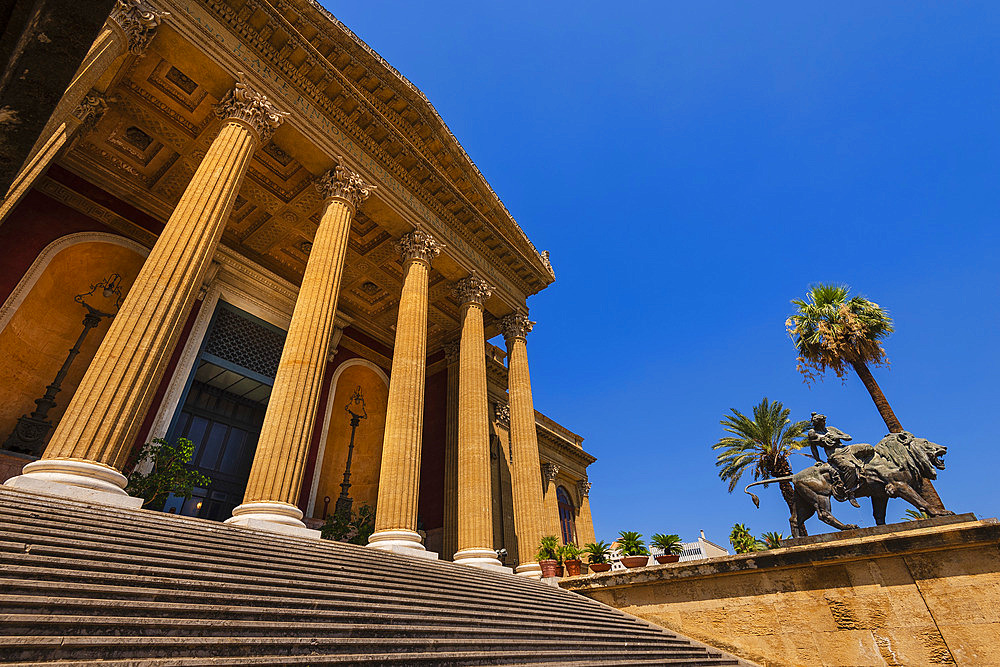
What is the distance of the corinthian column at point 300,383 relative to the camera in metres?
8.51

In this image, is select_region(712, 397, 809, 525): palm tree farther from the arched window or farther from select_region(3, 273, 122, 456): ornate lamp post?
select_region(3, 273, 122, 456): ornate lamp post

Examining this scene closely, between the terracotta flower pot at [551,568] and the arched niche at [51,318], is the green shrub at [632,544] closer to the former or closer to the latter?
the terracotta flower pot at [551,568]

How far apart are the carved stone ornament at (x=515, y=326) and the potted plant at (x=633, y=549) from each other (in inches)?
347

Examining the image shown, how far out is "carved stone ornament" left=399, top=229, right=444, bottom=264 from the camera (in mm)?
14734

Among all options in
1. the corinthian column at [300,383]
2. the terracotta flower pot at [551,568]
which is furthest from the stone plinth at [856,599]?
the corinthian column at [300,383]

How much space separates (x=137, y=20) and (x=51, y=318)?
8054 mm

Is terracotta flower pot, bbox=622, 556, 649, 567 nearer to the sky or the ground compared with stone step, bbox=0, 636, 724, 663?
nearer to the sky

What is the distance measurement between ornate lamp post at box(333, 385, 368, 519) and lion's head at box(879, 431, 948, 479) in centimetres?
1391

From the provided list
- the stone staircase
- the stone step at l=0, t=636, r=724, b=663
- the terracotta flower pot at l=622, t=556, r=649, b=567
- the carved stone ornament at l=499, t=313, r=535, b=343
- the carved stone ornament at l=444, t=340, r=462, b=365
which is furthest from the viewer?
the carved stone ornament at l=444, t=340, r=462, b=365

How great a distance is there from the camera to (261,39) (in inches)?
459

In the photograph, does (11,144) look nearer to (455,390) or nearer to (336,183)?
(336,183)

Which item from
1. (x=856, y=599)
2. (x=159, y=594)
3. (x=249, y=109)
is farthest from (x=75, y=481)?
(x=856, y=599)

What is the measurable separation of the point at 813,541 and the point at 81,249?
1857 centimetres

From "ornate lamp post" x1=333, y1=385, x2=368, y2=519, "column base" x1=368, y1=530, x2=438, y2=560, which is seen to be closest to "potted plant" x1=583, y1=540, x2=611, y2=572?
"column base" x1=368, y1=530, x2=438, y2=560
